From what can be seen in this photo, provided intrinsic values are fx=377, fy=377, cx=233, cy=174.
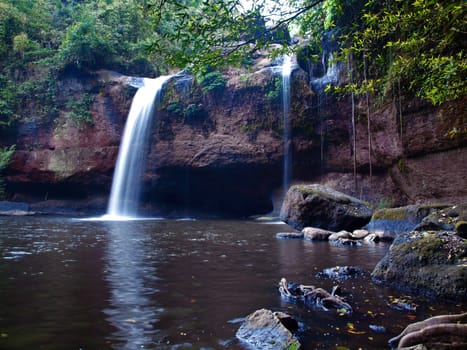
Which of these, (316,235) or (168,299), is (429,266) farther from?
(316,235)

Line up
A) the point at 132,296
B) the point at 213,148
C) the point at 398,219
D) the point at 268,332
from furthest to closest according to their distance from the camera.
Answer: the point at 213,148 → the point at 398,219 → the point at 132,296 → the point at 268,332

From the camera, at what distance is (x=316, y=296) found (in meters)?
4.21

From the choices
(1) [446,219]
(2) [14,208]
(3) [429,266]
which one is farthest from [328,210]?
(2) [14,208]

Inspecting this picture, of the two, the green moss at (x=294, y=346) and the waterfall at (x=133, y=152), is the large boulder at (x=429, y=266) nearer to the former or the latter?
the green moss at (x=294, y=346)

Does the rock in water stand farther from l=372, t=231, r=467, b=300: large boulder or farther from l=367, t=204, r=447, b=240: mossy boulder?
l=367, t=204, r=447, b=240: mossy boulder

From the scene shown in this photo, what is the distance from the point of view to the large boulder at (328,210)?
37.1ft

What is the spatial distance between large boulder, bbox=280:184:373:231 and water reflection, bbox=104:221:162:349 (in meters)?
5.17

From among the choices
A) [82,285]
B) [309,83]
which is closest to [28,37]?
[309,83]

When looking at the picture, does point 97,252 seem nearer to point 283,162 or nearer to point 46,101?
point 283,162

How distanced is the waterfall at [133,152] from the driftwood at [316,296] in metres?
18.1

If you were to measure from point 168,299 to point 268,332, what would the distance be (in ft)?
5.27

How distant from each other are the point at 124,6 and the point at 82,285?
26564 millimetres

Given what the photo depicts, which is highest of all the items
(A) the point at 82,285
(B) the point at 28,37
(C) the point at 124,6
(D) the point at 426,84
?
(C) the point at 124,6

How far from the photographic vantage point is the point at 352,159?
18578 millimetres
